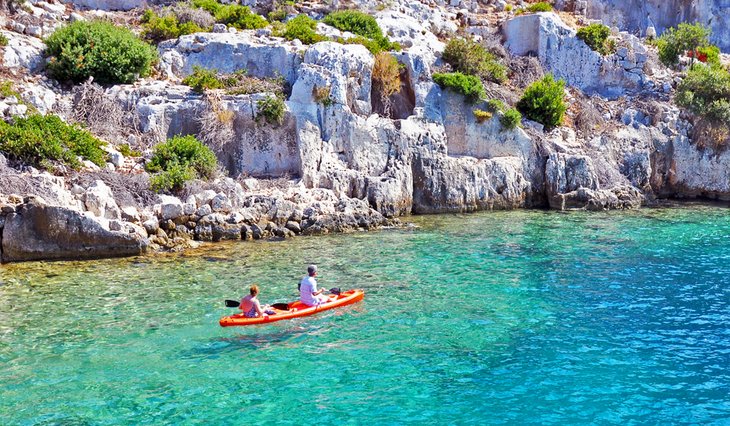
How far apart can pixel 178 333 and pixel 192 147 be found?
11360 mm

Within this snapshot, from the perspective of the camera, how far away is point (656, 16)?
135 ft

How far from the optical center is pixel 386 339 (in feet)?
42.0

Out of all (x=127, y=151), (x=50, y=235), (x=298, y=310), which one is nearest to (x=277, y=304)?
(x=298, y=310)

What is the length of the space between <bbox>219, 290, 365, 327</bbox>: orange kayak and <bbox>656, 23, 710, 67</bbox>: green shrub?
88.4 feet

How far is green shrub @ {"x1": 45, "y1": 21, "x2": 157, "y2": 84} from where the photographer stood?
81.6 ft

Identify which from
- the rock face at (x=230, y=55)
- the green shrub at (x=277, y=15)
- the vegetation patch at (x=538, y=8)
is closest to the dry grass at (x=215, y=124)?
the rock face at (x=230, y=55)

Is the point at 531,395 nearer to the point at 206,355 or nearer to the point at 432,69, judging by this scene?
the point at 206,355

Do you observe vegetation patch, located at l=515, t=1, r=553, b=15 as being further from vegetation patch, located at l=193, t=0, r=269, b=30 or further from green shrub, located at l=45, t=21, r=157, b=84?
green shrub, located at l=45, t=21, r=157, b=84

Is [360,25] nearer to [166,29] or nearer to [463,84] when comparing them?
[463,84]

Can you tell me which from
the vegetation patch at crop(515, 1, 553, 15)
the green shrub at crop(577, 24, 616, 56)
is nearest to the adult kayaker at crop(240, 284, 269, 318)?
the green shrub at crop(577, 24, 616, 56)

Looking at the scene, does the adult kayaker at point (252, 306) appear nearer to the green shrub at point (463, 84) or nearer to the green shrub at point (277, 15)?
the green shrub at point (463, 84)

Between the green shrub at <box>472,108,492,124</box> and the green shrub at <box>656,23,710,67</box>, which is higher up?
the green shrub at <box>656,23,710,67</box>

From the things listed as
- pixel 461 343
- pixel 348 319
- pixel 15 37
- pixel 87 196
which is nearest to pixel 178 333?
pixel 348 319

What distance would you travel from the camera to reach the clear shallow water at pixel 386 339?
10.0m
